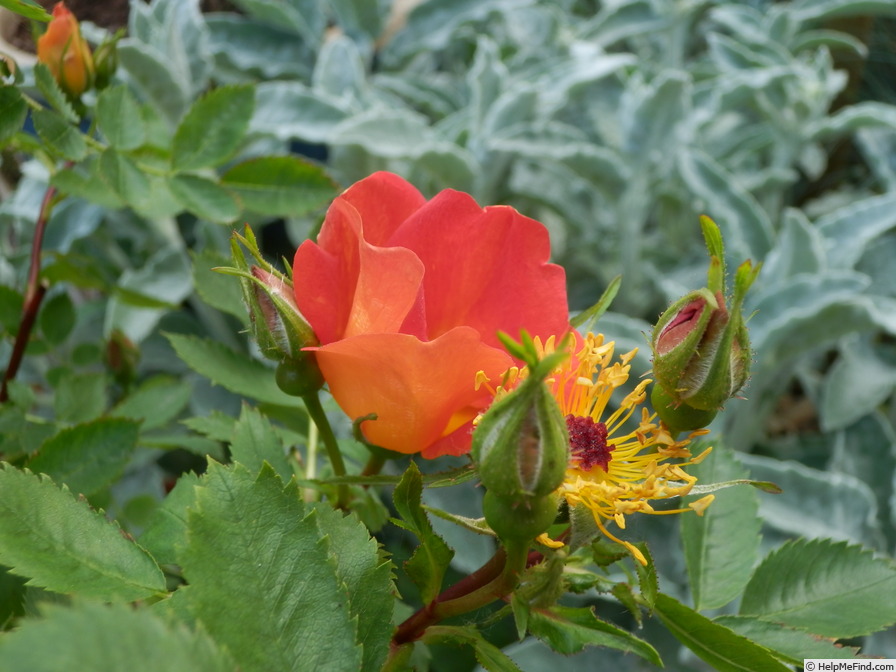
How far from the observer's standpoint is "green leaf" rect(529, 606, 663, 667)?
329 millimetres

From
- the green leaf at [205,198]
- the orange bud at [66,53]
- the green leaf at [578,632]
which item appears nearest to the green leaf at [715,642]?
the green leaf at [578,632]

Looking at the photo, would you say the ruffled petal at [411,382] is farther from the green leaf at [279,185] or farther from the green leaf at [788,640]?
the green leaf at [279,185]

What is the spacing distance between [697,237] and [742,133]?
270mm

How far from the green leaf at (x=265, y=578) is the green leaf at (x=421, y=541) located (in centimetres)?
4

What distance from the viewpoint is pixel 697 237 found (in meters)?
1.58

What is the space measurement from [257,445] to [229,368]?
10 cm

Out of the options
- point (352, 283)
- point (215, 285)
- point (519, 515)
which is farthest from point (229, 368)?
point (519, 515)

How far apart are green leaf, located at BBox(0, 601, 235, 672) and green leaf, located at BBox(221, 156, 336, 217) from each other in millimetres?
480

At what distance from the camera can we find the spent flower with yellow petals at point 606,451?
342mm

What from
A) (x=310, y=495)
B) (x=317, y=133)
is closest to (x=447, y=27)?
(x=317, y=133)

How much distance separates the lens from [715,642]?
353mm

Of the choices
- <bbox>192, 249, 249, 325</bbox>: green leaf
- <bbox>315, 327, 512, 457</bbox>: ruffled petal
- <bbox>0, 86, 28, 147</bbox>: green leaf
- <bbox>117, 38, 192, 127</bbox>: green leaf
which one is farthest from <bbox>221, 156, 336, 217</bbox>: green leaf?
<bbox>117, 38, 192, 127</bbox>: green leaf

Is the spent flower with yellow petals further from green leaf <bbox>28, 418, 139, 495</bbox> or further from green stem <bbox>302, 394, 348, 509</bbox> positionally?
green leaf <bbox>28, 418, 139, 495</bbox>

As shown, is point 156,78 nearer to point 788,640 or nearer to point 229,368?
point 229,368
